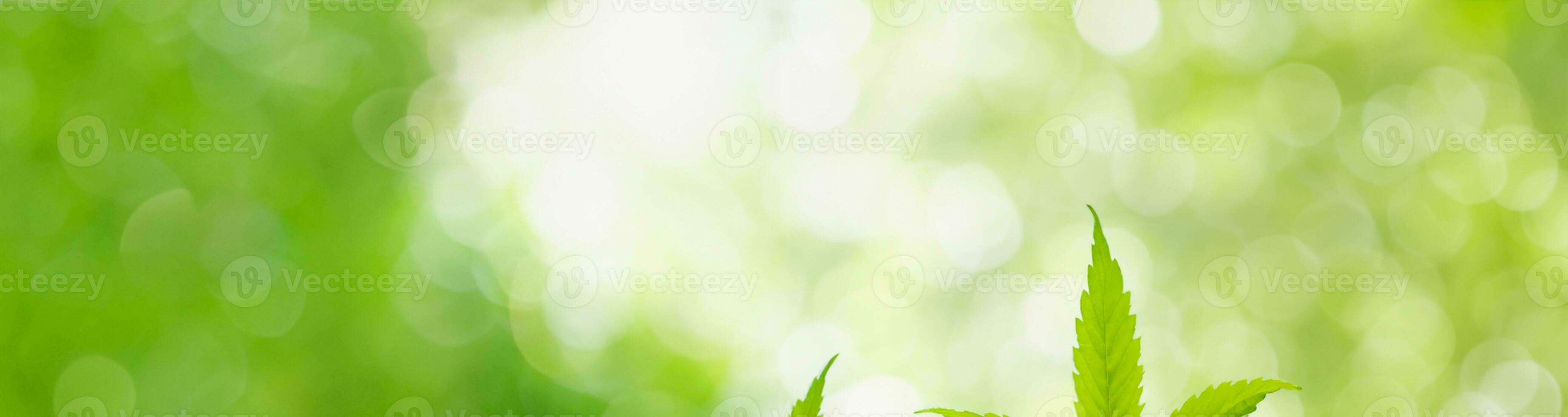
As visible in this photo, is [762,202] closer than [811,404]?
No

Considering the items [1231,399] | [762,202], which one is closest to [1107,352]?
[1231,399]

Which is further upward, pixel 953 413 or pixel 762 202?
pixel 762 202

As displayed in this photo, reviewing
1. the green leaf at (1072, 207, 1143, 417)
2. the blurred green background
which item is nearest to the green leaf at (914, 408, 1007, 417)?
the green leaf at (1072, 207, 1143, 417)

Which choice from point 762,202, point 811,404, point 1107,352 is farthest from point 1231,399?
point 762,202

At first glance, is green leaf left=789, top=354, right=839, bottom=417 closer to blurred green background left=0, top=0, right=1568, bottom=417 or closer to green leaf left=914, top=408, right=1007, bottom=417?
green leaf left=914, top=408, right=1007, bottom=417

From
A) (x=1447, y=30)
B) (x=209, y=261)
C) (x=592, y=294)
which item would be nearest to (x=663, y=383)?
(x=592, y=294)

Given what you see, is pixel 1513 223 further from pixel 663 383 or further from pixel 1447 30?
pixel 663 383

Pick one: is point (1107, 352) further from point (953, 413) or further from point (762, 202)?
point (762, 202)
